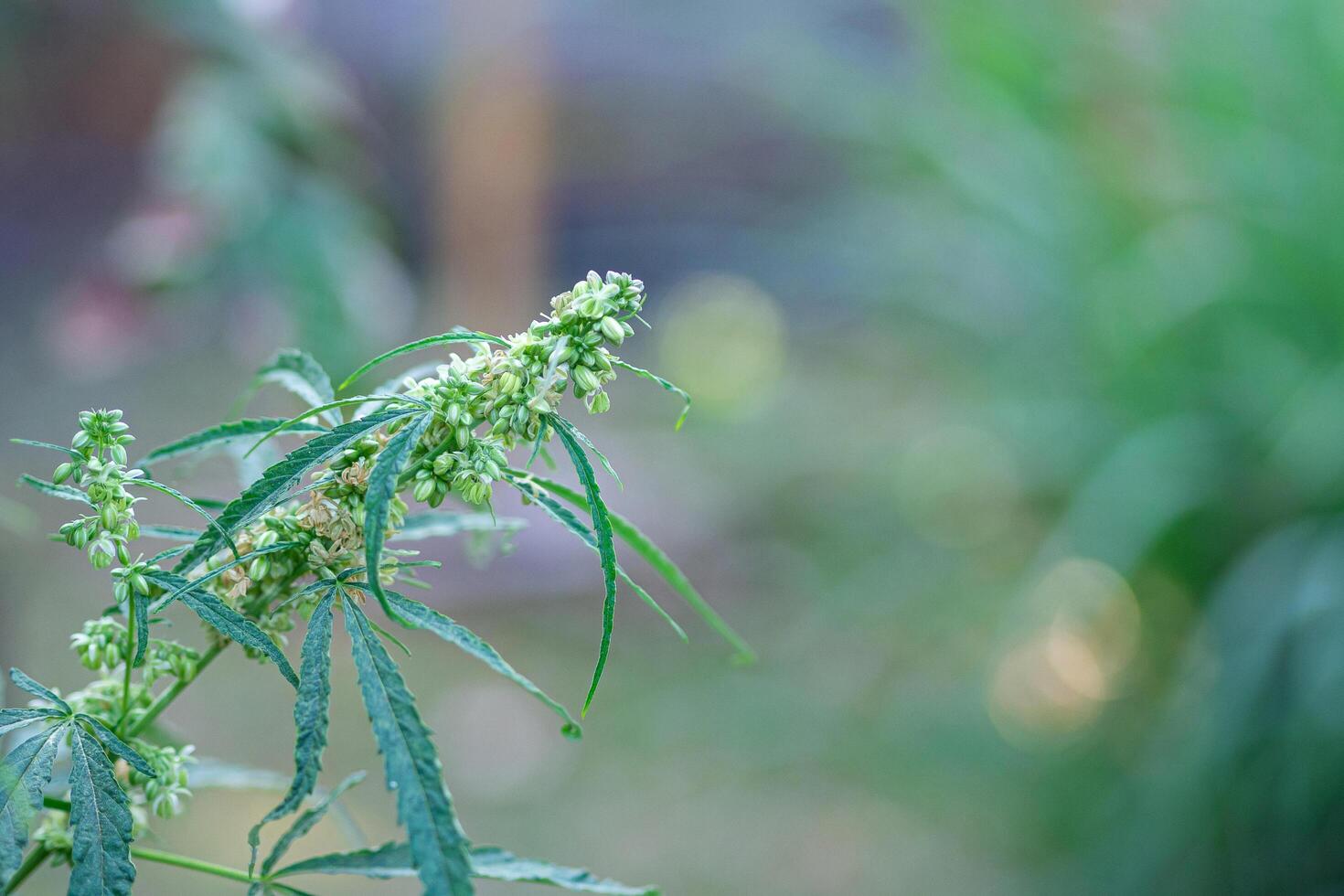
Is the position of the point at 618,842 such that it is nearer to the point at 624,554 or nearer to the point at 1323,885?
the point at 624,554

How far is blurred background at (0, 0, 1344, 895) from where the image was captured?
4.41ft

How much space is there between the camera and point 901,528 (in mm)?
2092

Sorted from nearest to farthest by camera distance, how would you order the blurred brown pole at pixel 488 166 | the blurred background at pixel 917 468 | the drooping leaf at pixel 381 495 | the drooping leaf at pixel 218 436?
the drooping leaf at pixel 381 495 < the drooping leaf at pixel 218 436 < the blurred background at pixel 917 468 < the blurred brown pole at pixel 488 166

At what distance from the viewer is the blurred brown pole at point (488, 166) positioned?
9.81 feet

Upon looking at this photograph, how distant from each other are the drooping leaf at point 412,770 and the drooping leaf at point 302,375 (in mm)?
101

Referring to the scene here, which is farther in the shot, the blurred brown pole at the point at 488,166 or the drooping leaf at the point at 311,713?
the blurred brown pole at the point at 488,166

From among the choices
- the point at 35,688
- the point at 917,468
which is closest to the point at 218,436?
the point at 35,688

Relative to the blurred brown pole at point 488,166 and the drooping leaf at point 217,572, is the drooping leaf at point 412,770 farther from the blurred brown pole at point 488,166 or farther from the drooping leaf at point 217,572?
the blurred brown pole at point 488,166

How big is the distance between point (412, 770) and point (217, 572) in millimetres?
79

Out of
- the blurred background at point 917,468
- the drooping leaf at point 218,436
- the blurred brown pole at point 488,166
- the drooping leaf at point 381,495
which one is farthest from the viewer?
the blurred brown pole at point 488,166

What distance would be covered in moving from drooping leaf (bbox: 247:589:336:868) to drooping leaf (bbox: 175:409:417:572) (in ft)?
0.12

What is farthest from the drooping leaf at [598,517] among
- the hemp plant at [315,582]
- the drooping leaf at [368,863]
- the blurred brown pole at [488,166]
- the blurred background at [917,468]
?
the blurred brown pole at [488,166]

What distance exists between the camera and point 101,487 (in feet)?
1.03

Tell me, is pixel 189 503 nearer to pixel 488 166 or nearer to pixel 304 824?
pixel 304 824
